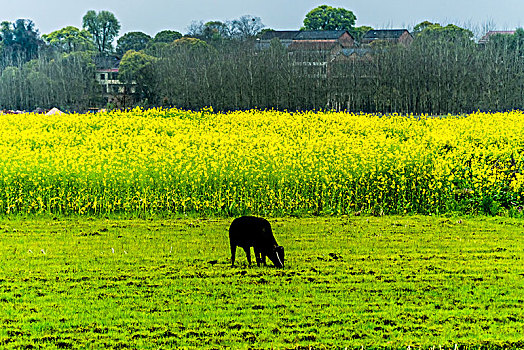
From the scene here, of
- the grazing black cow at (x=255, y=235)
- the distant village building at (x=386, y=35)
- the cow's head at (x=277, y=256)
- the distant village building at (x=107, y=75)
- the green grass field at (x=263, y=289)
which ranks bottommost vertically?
the green grass field at (x=263, y=289)

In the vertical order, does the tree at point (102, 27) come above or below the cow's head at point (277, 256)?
above

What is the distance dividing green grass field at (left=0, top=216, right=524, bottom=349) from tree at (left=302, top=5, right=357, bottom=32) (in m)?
72.1

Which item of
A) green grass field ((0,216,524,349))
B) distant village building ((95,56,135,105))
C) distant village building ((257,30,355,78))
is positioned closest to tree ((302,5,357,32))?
distant village building ((257,30,355,78))

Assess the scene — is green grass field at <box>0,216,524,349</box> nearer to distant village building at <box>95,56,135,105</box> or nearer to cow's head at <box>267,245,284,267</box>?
cow's head at <box>267,245,284,267</box>

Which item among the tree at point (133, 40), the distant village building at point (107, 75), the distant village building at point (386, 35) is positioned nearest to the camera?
the distant village building at point (107, 75)

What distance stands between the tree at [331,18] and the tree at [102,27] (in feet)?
76.7

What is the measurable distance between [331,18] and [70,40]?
2844 centimetres

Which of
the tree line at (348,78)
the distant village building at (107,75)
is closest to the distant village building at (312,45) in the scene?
the tree line at (348,78)

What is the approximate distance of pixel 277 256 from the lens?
6.84m

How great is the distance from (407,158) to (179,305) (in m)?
7.50

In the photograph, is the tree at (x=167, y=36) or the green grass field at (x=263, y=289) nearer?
the green grass field at (x=263, y=289)

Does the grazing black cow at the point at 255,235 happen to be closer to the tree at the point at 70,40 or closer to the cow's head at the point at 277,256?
the cow's head at the point at 277,256

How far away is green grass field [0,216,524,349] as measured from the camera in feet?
17.5

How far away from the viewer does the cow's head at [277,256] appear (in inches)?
267
